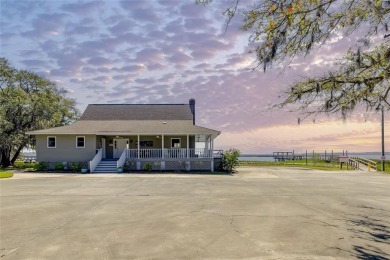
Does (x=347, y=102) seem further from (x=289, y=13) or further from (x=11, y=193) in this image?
(x=11, y=193)

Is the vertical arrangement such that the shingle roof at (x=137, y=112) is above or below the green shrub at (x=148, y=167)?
above

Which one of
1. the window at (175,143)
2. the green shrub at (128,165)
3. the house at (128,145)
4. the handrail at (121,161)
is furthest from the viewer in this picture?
the window at (175,143)

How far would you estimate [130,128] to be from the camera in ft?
107

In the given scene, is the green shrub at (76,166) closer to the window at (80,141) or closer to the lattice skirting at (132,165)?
the window at (80,141)

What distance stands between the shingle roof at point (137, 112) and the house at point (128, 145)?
1570mm

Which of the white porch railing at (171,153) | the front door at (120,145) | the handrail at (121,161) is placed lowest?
the handrail at (121,161)

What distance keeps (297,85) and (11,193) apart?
1323 centimetres

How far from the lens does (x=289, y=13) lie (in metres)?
6.82

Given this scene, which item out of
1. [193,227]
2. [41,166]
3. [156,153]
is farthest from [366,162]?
[193,227]

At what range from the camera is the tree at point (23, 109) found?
37.2 meters

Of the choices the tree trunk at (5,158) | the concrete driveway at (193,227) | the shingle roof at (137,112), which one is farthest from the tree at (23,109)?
the concrete driveway at (193,227)

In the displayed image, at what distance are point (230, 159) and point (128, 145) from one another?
33.5ft

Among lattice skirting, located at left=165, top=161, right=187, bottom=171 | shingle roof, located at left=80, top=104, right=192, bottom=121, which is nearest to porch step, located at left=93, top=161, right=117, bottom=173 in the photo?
lattice skirting, located at left=165, top=161, right=187, bottom=171

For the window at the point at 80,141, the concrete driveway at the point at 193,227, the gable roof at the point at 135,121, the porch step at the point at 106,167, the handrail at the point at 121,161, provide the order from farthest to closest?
the window at the point at 80,141, the gable roof at the point at 135,121, the porch step at the point at 106,167, the handrail at the point at 121,161, the concrete driveway at the point at 193,227
